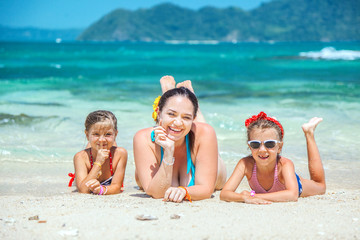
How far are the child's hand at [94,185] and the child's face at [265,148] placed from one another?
1628 millimetres

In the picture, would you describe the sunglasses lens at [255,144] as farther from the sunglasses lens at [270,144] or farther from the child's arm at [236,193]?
the child's arm at [236,193]

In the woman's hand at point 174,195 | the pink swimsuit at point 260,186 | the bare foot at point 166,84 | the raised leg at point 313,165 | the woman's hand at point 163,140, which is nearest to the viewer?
the woman's hand at point 163,140

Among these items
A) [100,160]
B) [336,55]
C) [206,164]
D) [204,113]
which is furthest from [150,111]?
[336,55]

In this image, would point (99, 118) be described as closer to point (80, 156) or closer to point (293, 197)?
point (80, 156)

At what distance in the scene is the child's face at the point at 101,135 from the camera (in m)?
4.66

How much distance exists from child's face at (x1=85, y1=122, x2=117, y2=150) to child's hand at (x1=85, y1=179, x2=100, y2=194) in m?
0.41

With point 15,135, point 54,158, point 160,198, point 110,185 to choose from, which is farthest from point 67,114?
point 160,198

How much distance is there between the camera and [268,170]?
437 cm

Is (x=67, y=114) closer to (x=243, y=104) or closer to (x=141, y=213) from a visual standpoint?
(x=243, y=104)

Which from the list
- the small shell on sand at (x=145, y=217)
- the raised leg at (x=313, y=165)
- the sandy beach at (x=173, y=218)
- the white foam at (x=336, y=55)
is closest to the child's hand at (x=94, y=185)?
the sandy beach at (x=173, y=218)

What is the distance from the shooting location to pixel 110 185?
4688 millimetres

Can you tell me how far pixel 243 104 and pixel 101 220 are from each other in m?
10.3

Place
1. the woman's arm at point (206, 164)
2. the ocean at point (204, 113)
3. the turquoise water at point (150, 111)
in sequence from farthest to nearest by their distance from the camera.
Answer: the turquoise water at point (150, 111)
the ocean at point (204, 113)
the woman's arm at point (206, 164)

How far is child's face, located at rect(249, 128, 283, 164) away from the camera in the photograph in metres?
4.16
